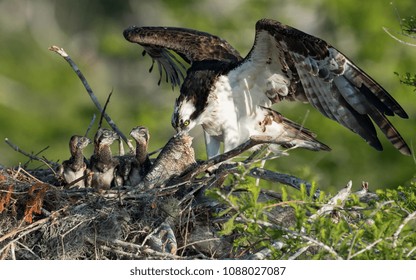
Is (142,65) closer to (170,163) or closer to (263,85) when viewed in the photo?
(263,85)

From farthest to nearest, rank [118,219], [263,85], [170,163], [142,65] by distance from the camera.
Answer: [142,65] < [263,85] < [170,163] < [118,219]

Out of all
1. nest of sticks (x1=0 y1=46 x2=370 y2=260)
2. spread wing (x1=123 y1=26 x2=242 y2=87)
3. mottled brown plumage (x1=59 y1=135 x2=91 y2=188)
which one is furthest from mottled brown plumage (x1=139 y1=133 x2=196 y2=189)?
spread wing (x1=123 y1=26 x2=242 y2=87)

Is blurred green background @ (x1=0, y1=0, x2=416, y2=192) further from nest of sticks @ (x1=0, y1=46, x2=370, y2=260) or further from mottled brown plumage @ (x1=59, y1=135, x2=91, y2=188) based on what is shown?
nest of sticks @ (x1=0, y1=46, x2=370, y2=260)

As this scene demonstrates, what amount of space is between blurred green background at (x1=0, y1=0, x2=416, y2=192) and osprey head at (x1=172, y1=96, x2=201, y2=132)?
664cm

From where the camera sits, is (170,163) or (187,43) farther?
(187,43)

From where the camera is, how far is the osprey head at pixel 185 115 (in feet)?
29.4

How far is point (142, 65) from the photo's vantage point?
19719mm

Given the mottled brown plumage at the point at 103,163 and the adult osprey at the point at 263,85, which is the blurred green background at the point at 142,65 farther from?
the mottled brown plumage at the point at 103,163

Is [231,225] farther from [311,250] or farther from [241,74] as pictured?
[241,74]

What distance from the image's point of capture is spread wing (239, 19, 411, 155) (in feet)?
26.3

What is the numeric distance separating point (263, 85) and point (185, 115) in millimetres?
754

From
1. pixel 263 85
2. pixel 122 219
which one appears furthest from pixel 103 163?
pixel 263 85

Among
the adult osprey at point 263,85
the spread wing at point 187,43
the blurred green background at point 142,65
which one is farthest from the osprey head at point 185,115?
the blurred green background at point 142,65

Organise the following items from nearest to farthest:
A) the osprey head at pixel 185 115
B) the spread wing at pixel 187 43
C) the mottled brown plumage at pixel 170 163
→ the mottled brown plumage at pixel 170 163, the osprey head at pixel 185 115, the spread wing at pixel 187 43
